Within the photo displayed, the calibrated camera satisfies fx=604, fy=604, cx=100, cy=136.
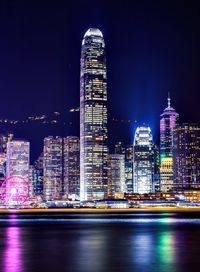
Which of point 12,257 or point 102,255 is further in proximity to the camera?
point 102,255

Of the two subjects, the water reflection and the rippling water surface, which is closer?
the water reflection

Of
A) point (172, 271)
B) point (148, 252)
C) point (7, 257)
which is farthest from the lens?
point (148, 252)

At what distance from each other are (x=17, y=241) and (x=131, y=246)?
14.1 m

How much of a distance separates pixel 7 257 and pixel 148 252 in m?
12.0

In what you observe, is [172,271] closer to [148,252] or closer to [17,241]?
[148,252]

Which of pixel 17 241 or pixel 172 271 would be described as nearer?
pixel 172 271

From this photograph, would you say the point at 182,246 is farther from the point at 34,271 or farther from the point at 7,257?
the point at 34,271

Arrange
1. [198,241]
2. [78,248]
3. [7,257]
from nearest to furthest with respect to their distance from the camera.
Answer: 1. [7,257]
2. [78,248]
3. [198,241]

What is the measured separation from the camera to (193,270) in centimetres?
3878

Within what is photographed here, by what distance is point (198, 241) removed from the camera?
62.2 m

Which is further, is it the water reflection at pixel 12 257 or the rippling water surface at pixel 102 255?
the rippling water surface at pixel 102 255

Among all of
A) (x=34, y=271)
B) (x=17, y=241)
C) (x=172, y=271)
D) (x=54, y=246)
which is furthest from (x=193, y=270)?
(x=17, y=241)

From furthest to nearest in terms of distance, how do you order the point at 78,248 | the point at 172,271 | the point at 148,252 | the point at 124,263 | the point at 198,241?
1. the point at 198,241
2. the point at 78,248
3. the point at 148,252
4. the point at 124,263
5. the point at 172,271

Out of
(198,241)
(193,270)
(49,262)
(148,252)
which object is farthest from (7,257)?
(198,241)
